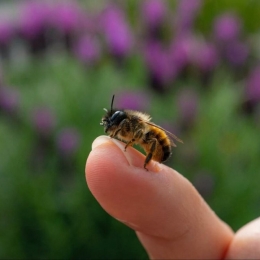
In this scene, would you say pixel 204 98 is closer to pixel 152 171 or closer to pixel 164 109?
pixel 164 109

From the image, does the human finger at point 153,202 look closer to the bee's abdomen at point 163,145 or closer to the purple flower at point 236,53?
the bee's abdomen at point 163,145

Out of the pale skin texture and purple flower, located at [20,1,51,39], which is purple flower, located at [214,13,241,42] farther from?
the pale skin texture

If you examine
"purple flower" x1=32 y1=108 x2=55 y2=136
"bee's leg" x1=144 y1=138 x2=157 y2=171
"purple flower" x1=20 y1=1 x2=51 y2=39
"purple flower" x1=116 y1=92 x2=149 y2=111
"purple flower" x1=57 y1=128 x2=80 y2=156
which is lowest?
"purple flower" x1=57 y1=128 x2=80 y2=156

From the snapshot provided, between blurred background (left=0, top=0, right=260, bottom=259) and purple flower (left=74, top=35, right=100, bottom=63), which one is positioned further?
purple flower (left=74, top=35, right=100, bottom=63)

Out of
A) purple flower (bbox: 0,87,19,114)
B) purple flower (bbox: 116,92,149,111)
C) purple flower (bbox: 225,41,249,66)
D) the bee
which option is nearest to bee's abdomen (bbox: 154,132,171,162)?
the bee

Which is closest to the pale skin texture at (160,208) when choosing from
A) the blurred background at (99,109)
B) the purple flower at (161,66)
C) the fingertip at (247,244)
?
the fingertip at (247,244)

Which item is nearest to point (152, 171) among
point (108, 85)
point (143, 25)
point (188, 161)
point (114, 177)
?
point (114, 177)
